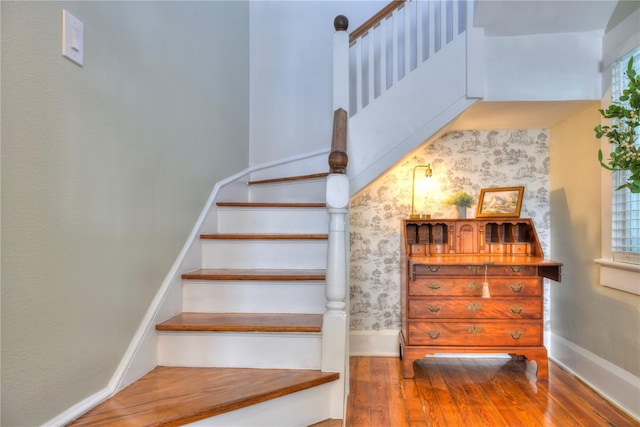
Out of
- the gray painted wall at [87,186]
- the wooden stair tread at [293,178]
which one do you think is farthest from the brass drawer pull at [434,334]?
the gray painted wall at [87,186]

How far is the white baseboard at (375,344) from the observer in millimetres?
3021

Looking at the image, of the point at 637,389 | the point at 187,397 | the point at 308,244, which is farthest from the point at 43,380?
the point at 637,389

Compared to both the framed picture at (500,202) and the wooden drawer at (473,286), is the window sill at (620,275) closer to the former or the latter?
the wooden drawer at (473,286)

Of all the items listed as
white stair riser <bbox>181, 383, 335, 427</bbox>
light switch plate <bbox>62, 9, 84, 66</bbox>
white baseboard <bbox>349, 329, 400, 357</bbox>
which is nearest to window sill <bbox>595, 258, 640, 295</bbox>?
white baseboard <bbox>349, 329, 400, 357</bbox>

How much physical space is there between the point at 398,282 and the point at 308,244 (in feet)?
4.17

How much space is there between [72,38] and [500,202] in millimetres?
2794

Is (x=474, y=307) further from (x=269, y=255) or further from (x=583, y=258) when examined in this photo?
(x=269, y=255)

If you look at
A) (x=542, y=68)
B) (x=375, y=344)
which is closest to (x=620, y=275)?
(x=542, y=68)

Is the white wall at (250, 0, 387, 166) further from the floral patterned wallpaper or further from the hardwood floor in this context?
the hardwood floor

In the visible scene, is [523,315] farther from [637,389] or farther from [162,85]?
[162,85]

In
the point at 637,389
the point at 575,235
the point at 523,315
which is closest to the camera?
the point at 637,389

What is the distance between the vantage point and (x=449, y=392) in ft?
7.63

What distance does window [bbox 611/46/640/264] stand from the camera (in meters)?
2.10

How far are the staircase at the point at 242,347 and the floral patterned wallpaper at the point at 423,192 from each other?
1.09 metres
